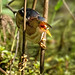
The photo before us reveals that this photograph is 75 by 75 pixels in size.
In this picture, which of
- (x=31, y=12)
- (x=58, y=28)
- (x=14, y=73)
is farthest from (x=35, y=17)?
(x=58, y=28)

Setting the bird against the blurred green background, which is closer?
the bird

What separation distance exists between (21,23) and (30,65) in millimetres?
505

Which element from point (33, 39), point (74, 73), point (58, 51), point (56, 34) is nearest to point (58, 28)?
point (56, 34)

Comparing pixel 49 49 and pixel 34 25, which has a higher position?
pixel 34 25

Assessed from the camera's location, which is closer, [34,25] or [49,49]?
[34,25]

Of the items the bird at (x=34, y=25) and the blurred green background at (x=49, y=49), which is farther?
the blurred green background at (x=49, y=49)

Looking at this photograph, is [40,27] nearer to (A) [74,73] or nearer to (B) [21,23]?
(B) [21,23]

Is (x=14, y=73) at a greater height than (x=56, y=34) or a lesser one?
lesser

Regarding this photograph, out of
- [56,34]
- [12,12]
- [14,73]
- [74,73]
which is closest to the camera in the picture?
[14,73]

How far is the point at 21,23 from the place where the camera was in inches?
50.6

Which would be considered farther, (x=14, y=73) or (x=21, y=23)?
(x=14, y=73)

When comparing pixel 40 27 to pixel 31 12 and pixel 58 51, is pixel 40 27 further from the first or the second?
pixel 58 51

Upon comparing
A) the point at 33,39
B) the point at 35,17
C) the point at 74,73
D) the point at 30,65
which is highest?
the point at 35,17

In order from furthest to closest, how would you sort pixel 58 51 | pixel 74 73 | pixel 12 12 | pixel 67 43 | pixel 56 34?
pixel 56 34 → pixel 67 43 → pixel 58 51 → pixel 74 73 → pixel 12 12
